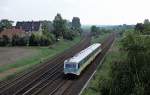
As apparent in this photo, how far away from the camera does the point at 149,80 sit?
17.3 metres

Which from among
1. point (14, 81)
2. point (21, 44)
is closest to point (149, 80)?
point (14, 81)

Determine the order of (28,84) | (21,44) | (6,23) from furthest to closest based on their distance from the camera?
(6,23) < (21,44) < (28,84)

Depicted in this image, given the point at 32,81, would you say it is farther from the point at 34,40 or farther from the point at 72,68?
the point at 34,40

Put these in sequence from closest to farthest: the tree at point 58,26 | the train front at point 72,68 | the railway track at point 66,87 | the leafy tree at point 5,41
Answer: the railway track at point 66,87, the train front at point 72,68, the leafy tree at point 5,41, the tree at point 58,26

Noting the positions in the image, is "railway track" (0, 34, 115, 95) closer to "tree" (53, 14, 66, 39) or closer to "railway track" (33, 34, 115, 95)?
"railway track" (33, 34, 115, 95)

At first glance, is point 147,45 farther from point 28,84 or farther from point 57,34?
point 57,34

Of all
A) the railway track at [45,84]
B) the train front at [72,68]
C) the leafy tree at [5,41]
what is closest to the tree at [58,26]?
the leafy tree at [5,41]

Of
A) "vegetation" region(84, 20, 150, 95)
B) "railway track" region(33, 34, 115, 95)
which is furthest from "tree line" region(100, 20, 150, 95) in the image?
"railway track" region(33, 34, 115, 95)

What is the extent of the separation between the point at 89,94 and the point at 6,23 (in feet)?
384

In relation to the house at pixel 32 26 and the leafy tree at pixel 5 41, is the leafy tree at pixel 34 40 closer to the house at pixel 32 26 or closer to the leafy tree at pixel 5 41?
the leafy tree at pixel 5 41

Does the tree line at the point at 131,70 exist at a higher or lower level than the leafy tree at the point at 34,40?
higher

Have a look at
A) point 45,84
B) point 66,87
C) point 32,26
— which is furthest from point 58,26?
point 66,87

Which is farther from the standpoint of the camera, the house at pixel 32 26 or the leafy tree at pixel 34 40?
the house at pixel 32 26

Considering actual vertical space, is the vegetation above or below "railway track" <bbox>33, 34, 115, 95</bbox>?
above
